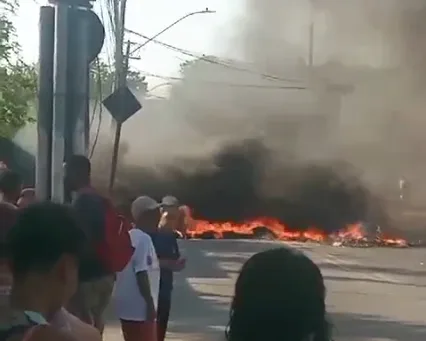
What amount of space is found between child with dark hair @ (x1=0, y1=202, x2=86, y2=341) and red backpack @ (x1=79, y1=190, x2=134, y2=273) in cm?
303

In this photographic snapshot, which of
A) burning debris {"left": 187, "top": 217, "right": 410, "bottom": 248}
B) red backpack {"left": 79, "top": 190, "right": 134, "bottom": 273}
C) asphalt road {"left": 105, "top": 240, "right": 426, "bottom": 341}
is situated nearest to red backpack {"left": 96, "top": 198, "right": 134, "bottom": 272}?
red backpack {"left": 79, "top": 190, "right": 134, "bottom": 273}

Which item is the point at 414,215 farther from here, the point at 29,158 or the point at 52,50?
the point at 52,50

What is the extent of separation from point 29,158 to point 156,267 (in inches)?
905

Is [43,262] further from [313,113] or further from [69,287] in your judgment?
[313,113]

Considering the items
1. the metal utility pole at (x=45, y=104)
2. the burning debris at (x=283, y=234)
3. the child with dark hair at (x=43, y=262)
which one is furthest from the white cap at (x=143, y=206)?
the burning debris at (x=283, y=234)

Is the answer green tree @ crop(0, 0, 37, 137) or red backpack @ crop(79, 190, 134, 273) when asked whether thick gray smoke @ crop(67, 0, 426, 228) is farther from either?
red backpack @ crop(79, 190, 134, 273)

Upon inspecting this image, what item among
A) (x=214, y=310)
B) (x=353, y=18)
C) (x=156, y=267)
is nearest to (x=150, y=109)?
(x=353, y=18)

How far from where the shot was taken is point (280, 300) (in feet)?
8.39

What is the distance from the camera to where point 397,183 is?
91.4ft

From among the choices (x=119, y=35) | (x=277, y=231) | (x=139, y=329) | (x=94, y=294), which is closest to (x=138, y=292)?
(x=139, y=329)

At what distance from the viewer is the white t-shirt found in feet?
22.0

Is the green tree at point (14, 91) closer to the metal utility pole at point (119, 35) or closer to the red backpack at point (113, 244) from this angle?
the metal utility pole at point (119, 35)

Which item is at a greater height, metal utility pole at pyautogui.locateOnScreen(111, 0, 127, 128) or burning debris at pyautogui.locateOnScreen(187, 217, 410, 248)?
metal utility pole at pyautogui.locateOnScreen(111, 0, 127, 128)

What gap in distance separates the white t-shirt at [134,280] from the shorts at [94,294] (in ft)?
1.28
